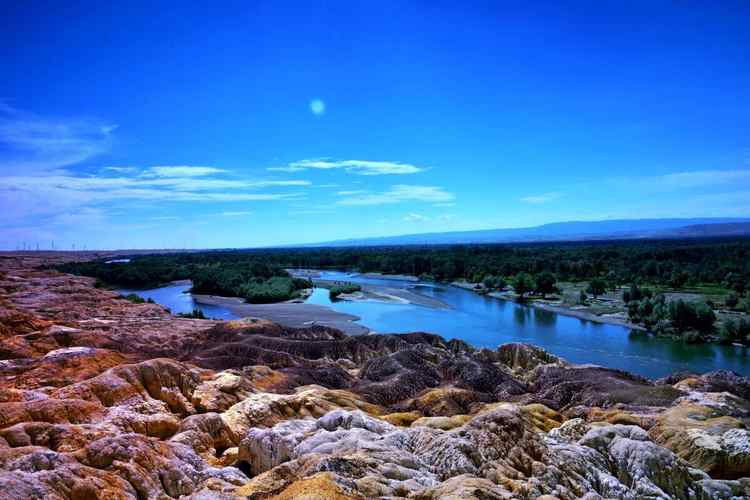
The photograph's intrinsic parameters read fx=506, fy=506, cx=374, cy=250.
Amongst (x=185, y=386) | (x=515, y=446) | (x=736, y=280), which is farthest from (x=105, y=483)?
(x=736, y=280)

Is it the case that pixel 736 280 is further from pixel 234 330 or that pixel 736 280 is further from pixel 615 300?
pixel 234 330

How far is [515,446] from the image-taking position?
16156 mm

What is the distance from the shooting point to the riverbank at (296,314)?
6287 centimetres

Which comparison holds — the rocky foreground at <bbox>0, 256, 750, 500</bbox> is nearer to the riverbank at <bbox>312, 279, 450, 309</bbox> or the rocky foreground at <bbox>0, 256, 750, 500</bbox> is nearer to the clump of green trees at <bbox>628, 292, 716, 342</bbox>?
the clump of green trees at <bbox>628, 292, 716, 342</bbox>

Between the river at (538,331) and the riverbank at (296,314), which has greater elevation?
the riverbank at (296,314)

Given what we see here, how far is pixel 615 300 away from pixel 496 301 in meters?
18.2

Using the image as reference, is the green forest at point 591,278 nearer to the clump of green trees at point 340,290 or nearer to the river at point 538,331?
the river at point 538,331

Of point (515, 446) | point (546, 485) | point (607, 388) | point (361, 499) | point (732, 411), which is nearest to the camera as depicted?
point (361, 499)

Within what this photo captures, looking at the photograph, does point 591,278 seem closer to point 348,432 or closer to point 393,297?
point 393,297

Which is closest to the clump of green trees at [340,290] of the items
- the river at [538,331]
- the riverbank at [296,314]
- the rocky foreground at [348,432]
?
the river at [538,331]

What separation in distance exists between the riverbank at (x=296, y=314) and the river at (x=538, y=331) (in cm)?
229

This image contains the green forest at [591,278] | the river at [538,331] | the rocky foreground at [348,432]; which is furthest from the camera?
the green forest at [591,278]

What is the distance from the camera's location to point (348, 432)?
54.7 ft

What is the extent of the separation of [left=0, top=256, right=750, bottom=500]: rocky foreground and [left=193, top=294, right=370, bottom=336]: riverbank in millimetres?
28669
